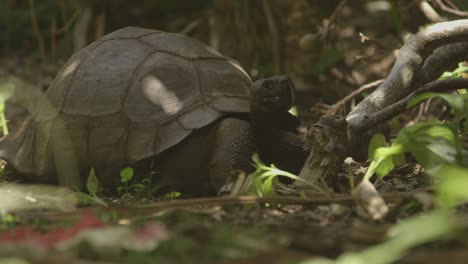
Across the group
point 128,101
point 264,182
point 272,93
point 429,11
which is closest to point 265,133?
point 272,93

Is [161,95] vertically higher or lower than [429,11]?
lower

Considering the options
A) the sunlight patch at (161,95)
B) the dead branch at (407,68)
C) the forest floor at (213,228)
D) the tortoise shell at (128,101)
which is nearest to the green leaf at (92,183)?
the forest floor at (213,228)

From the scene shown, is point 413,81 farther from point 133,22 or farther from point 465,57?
point 133,22

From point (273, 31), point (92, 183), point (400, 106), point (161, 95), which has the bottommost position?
point (92, 183)

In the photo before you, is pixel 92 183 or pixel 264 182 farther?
pixel 92 183

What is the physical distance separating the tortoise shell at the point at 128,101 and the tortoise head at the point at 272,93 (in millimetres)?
186

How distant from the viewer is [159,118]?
3.15 metres

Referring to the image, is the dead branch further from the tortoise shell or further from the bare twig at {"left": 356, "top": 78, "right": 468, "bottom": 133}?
the tortoise shell

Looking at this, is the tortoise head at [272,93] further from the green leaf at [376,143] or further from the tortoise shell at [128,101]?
the green leaf at [376,143]

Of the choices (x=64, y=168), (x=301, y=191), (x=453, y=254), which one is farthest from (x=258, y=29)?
(x=453, y=254)

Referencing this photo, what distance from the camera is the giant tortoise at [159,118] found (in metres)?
3.09

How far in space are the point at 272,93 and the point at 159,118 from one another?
0.52 meters

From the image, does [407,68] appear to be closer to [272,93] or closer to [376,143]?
[272,93]

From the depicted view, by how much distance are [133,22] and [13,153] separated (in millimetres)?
4429
